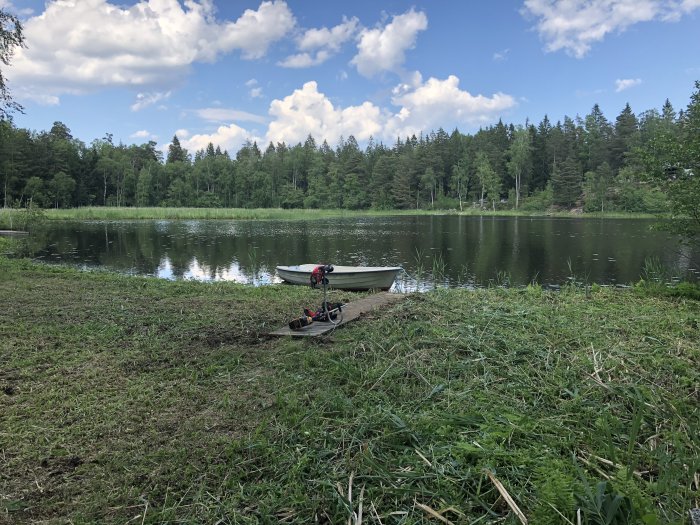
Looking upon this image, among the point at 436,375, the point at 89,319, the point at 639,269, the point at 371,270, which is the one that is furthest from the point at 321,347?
the point at 639,269

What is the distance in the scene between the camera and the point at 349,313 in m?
6.84

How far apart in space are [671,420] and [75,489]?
12.1 feet

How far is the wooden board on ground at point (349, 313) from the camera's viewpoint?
575 centimetres

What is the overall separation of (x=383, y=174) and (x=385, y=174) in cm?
59

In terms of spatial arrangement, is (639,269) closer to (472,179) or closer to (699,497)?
(699,497)

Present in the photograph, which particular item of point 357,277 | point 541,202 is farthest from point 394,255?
point 541,202

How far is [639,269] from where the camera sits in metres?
19.5

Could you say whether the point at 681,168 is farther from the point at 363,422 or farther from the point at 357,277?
the point at 363,422

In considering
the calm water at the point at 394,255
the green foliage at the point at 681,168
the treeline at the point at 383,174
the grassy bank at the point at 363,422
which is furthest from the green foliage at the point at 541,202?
the grassy bank at the point at 363,422

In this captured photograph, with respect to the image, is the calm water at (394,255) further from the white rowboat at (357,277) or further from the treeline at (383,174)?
the treeline at (383,174)

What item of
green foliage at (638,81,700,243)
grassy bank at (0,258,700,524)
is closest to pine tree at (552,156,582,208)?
green foliage at (638,81,700,243)

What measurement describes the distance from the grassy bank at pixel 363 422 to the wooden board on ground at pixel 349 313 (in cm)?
27

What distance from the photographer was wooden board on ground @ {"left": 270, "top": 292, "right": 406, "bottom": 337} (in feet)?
18.9

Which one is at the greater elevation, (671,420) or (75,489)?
(671,420)
